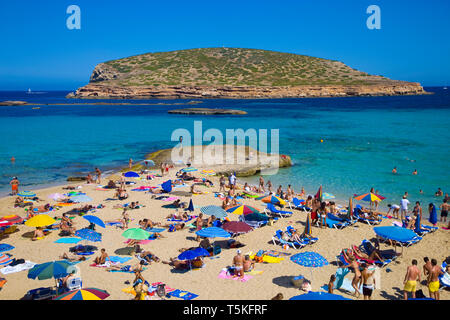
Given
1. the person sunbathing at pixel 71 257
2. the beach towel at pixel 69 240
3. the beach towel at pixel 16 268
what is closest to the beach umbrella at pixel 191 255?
the person sunbathing at pixel 71 257

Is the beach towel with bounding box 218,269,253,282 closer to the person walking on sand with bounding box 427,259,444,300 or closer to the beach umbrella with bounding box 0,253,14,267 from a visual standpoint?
the person walking on sand with bounding box 427,259,444,300

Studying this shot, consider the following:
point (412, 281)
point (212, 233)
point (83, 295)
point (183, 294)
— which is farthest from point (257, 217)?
point (83, 295)

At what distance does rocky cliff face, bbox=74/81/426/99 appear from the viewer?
12506cm

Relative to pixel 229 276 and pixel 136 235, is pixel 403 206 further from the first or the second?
pixel 136 235

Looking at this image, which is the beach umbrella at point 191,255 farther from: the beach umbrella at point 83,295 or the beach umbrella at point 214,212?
the beach umbrella at point 214,212

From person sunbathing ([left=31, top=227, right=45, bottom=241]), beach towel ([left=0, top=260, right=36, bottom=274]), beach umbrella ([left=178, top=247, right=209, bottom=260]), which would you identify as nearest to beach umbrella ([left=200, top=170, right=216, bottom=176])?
person sunbathing ([left=31, top=227, right=45, bottom=241])

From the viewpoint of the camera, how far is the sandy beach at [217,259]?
9883mm

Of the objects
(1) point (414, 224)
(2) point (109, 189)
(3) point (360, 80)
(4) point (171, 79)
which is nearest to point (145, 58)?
(4) point (171, 79)

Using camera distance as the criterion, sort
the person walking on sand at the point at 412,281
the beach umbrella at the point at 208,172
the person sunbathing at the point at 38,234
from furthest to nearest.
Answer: the beach umbrella at the point at 208,172 → the person sunbathing at the point at 38,234 → the person walking on sand at the point at 412,281

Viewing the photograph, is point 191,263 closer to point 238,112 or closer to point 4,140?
point 4,140

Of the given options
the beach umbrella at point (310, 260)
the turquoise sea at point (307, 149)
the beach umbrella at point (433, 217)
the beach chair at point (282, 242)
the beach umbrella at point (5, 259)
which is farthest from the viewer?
the turquoise sea at point (307, 149)

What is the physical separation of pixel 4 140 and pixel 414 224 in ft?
156

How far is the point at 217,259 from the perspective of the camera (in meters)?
12.2
